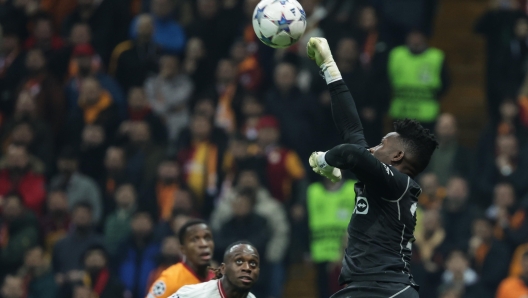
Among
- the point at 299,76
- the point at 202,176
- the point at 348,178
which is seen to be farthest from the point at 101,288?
the point at 299,76

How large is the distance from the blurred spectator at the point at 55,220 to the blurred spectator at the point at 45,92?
5.25ft

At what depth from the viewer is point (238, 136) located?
46.3 feet

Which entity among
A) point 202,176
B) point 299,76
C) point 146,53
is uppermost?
point 146,53

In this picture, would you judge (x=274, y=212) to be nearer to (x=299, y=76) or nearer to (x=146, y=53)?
(x=299, y=76)

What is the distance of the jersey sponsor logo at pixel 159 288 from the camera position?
8.34 metres

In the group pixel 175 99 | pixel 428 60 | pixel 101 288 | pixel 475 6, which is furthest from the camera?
pixel 475 6

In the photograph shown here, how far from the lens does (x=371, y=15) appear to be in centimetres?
1459

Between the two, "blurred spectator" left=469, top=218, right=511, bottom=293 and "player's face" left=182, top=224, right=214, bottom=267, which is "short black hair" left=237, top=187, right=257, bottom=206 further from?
"player's face" left=182, top=224, right=214, bottom=267

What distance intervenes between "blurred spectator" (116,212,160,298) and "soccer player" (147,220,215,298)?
15.0 ft

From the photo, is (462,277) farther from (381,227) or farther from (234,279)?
(381,227)

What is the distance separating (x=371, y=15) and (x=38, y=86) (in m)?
5.08

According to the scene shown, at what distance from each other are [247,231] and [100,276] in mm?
1925

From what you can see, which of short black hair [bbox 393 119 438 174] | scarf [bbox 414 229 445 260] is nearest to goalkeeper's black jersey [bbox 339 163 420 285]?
short black hair [bbox 393 119 438 174]

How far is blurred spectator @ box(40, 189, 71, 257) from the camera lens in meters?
14.1
